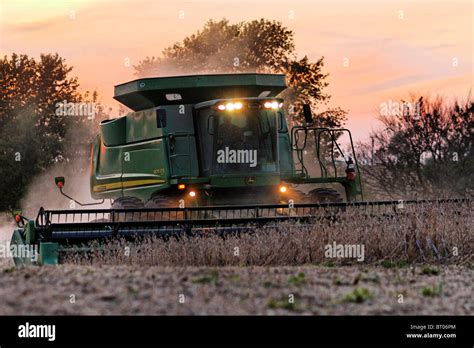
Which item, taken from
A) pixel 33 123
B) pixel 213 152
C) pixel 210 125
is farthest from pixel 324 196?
pixel 33 123

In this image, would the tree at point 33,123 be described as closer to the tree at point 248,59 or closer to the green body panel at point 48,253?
the tree at point 248,59

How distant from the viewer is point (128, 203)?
56.6 ft

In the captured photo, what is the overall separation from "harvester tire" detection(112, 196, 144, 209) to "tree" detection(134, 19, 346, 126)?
22.3 m

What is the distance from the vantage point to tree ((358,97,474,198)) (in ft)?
91.4

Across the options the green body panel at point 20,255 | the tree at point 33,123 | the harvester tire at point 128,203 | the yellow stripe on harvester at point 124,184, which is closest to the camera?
the green body panel at point 20,255

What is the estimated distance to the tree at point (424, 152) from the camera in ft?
91.4

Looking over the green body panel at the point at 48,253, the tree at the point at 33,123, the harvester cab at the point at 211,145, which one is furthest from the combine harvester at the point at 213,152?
the tree at the point at 33,123

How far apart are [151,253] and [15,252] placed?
282 cm

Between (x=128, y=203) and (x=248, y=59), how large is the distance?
26436mm

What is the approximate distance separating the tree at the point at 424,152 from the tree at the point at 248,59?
9.79 m

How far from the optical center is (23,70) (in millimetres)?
41719

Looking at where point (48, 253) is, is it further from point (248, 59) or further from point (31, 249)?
point (248, 59)

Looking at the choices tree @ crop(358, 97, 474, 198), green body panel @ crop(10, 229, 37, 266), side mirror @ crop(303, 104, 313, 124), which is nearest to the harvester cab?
side mirror @ crop(303, 104, 313, 124)
